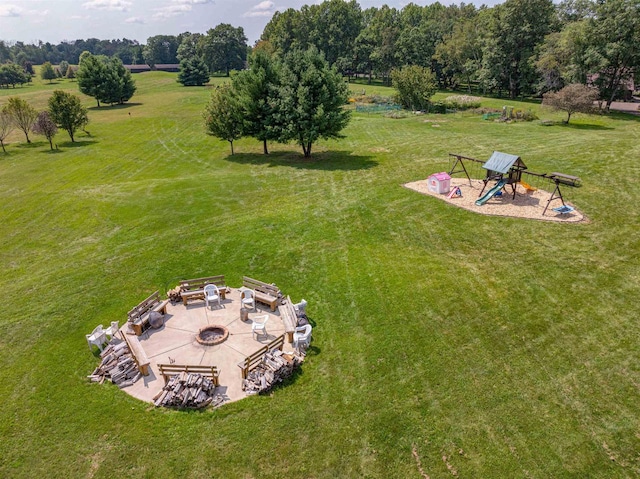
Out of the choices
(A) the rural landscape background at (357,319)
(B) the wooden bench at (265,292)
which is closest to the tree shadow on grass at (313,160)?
(A) the rural landscape background at (357,319)

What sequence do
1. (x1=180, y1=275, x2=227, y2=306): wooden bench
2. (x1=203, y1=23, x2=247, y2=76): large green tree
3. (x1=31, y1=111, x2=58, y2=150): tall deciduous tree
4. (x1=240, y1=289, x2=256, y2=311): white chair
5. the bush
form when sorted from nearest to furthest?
(x1=240, y1=289, x2=256, y2=311): white chair < (x1=180, y1=275, x2=227, y2=306): wooden bench < (x1=31, y1=111, x2=58, y2=150): tall deciduous tree < the bush < (x1=203, y1=23, x2=247, y2=76): large green tree

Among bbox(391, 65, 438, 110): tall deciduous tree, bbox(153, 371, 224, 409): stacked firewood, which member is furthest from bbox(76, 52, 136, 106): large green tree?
bbox(153, 371, 224, 409): stacked firewood

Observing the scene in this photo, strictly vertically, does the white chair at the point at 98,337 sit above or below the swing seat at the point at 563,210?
below

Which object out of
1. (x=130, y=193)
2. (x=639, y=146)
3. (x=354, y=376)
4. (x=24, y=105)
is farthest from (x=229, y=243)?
(x=24, y=105)

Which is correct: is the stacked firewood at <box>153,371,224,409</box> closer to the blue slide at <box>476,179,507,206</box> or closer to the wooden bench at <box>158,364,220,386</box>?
the wooden bench at <box>158,364,220,386</box>

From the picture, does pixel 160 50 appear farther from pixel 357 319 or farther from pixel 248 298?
pixel 357 319

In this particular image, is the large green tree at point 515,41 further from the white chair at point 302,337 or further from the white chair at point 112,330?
the white chair at point 112,330

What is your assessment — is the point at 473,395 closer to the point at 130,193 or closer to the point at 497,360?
the point at 497,360
